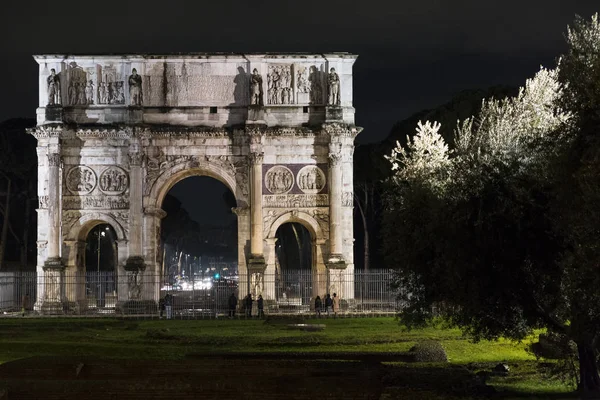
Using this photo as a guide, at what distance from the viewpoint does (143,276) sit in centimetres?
3722

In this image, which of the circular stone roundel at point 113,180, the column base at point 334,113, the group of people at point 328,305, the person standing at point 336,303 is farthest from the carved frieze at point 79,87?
the person standing at point 336,303

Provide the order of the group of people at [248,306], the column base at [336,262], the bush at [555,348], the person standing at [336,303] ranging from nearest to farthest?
the bush at [555,348] < the group of people at [248,306] < the person standing at [336,303] < the column base at [336,262]

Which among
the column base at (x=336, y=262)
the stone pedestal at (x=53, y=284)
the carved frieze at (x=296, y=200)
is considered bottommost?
the stone pedestal at (x=53, y=284)

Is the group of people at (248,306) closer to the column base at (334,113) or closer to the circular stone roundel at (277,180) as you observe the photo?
the circular stone roundel at (277,180)

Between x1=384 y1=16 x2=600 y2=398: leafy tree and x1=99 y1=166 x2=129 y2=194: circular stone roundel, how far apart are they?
21.6 m

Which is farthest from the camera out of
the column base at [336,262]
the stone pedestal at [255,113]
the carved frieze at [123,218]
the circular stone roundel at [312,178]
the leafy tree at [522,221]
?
the circular stone roundel at [312,178]

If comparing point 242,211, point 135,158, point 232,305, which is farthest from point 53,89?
point 232,305

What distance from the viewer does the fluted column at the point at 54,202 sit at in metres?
37.5

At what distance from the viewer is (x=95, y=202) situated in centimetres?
3838

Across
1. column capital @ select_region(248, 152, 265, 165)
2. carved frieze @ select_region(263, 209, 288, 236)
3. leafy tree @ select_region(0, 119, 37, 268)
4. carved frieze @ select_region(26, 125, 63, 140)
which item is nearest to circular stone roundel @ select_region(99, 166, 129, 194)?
carved frieze @ select_region(26, 125, 63, 140)

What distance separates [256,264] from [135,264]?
463 cm

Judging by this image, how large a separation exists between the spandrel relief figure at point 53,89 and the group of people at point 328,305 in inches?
503

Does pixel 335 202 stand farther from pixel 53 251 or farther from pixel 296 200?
pixel 53 251

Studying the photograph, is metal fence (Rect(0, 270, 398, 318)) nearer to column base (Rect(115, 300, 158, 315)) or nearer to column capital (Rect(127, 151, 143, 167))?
column base (Rect(115, 300, 158, 315))
